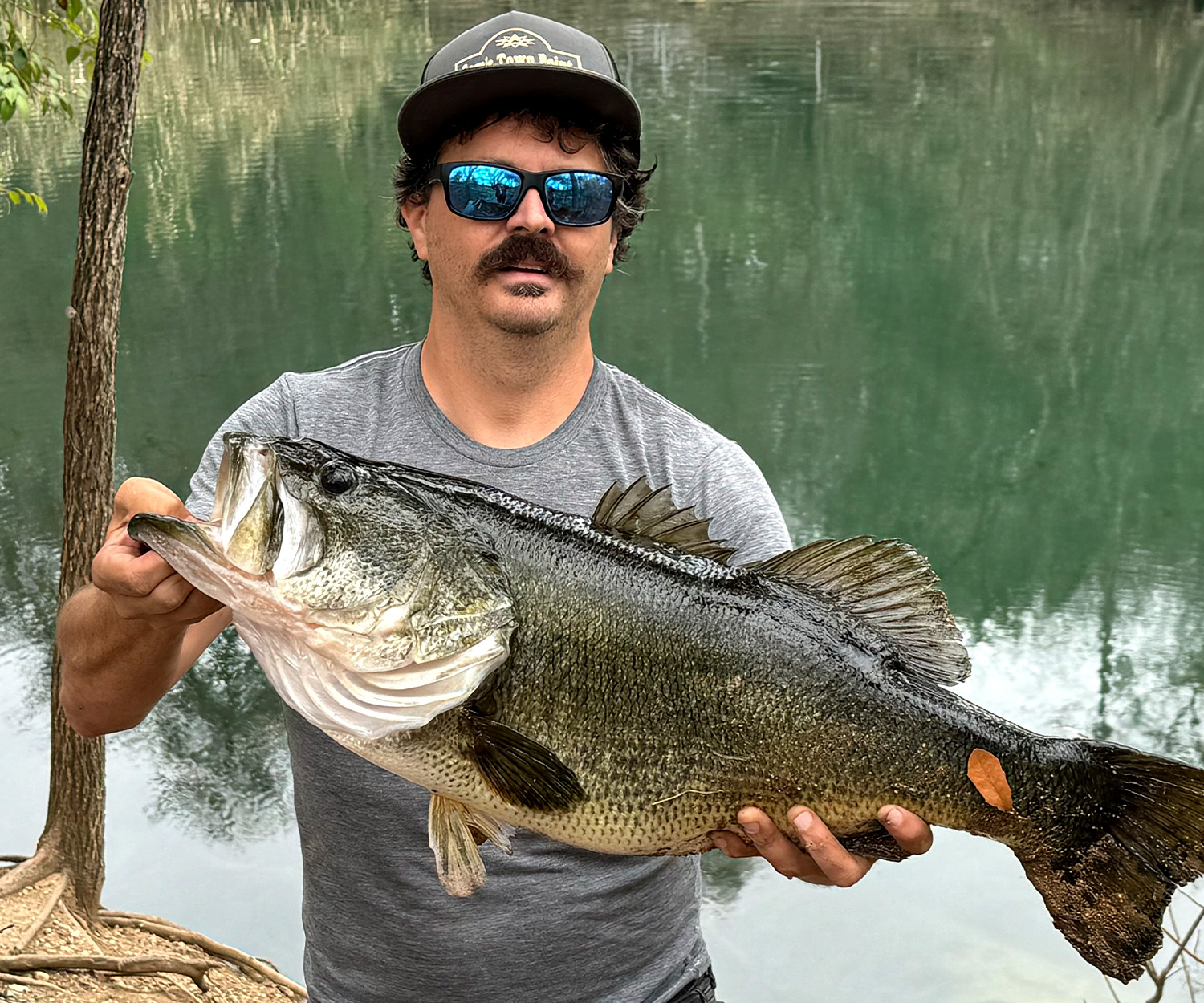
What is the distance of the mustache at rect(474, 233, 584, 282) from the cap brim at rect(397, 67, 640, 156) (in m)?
0.27

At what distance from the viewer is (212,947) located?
12.9 ft

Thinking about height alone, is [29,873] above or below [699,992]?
below

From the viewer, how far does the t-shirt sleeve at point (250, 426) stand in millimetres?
2160

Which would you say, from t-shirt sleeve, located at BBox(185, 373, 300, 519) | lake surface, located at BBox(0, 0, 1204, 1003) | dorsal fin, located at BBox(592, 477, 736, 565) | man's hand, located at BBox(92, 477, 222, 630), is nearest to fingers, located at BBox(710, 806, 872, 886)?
dorsal fin, located at BBox(592, 477, 736, 565)

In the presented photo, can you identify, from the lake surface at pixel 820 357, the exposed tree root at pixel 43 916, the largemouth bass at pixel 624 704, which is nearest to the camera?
the largemouth bass at pixel 624 704

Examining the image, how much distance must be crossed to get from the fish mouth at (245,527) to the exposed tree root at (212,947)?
2.42 meters

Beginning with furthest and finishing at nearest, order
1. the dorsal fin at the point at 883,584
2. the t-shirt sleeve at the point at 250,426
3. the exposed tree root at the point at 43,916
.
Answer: the exposed tree root at the point at 43,916, the t-shirt sleeve at the point at 250,426, the dorsal fin at the point at 883,584

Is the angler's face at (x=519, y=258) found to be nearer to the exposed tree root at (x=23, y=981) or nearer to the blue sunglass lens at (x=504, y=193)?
the blue sunglass lens at (x=504, y=193)

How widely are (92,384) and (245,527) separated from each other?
2186 millimetres

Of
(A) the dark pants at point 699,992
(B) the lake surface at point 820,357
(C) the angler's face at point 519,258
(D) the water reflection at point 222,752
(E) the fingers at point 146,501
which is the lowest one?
(B) the lake surface at point 820,357

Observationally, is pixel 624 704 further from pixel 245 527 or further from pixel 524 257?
pixel 524 257

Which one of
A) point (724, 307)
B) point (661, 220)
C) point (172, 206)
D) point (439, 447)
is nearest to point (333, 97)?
point (172, 206)

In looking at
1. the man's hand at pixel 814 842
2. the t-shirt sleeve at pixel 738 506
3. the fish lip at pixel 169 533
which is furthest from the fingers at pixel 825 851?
the fish lip at pixel 169 533

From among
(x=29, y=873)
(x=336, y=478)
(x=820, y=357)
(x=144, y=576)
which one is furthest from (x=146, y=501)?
(x=820, y=357)
